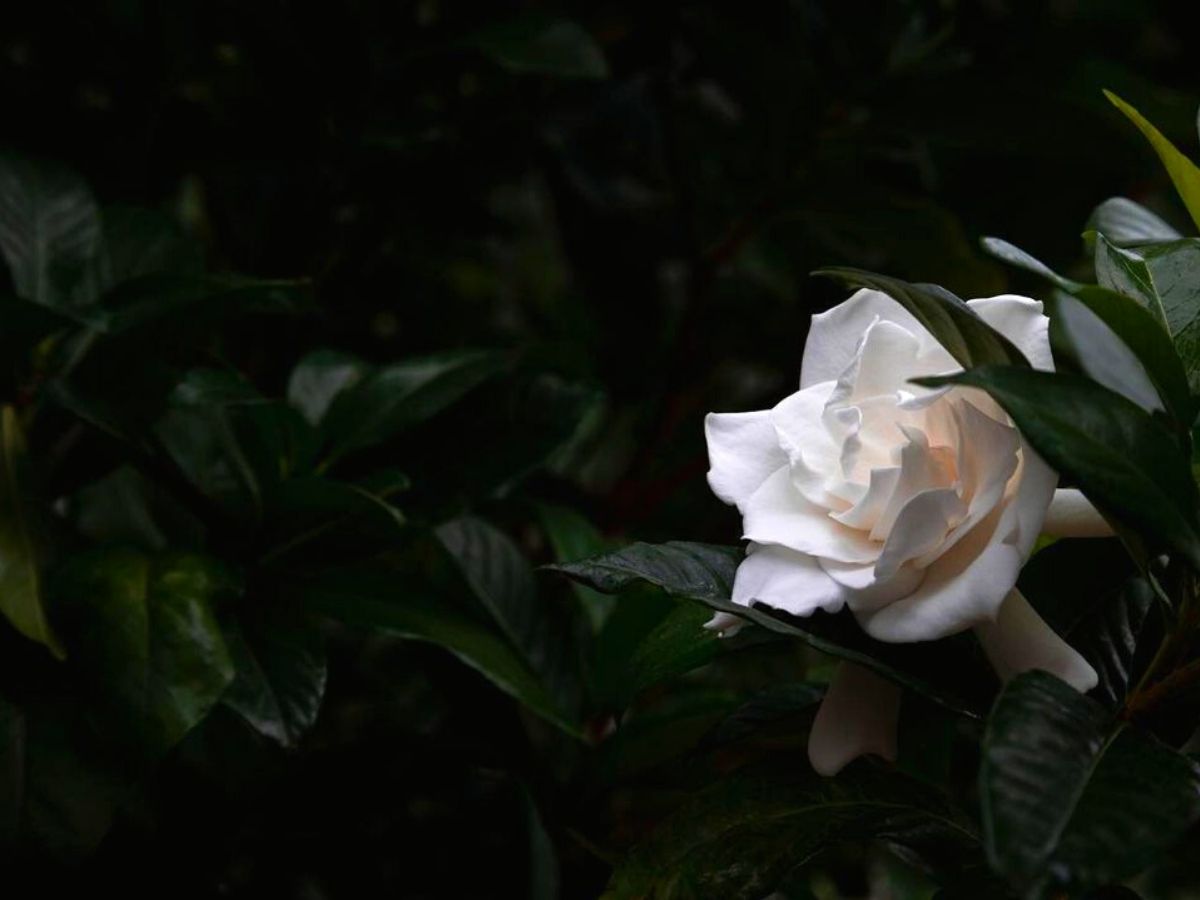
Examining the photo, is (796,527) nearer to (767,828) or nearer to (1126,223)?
(767,828)

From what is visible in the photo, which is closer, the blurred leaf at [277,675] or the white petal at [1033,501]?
the white petal at [1033,501]

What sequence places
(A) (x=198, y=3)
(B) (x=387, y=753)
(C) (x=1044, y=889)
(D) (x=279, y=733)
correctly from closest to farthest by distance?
A: 1. (C) (x=1044, y=889)
2. (D) (x=279, y=733)
3. (B) (x=387, y=753)
4. (A) (x=198, y=3)

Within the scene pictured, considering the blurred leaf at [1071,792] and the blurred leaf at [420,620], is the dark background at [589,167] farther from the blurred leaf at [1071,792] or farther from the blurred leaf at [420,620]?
the blurred leaf at [1071,792]

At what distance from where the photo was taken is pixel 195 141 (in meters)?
1.34

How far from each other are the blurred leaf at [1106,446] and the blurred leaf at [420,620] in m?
0.48

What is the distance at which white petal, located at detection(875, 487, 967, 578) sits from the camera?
509 millimetres

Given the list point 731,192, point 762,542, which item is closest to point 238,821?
point 762,542

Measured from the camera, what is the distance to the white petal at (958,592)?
505mm

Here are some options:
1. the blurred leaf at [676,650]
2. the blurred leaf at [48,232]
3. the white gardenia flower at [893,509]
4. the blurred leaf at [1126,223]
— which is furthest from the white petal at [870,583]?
the blurred leaf at [48,232]

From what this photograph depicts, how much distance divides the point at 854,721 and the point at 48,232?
2.62 feet

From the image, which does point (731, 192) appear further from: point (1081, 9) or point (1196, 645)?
point (1196, 645)

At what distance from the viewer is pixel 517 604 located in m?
1.02

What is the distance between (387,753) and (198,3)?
755 mm

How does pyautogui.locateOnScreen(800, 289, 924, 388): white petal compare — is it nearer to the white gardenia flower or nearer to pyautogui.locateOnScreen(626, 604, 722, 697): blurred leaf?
the white gardenia flower
